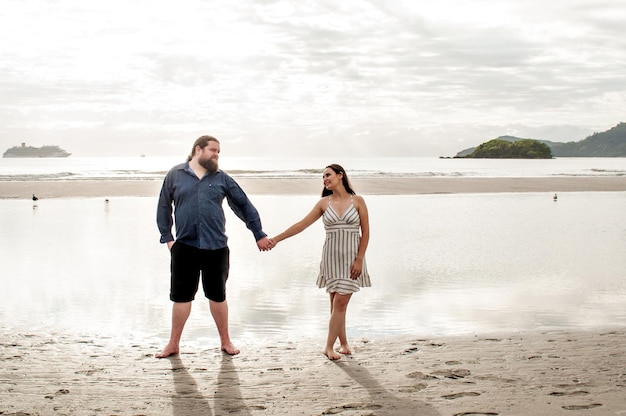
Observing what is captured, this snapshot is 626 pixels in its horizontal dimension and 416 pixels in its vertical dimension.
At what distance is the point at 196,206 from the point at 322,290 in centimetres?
333

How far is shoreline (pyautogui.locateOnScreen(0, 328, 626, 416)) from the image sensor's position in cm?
446

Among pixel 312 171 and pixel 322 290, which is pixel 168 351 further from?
pixel 312 171

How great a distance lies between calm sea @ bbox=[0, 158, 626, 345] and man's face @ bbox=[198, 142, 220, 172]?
1.68 meters

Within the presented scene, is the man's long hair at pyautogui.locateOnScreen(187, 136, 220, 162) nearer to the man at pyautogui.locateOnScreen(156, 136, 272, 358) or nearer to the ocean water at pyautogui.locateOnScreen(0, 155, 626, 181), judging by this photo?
the man at pyautogui.locateOnScreen(156, 136, 272, 358)

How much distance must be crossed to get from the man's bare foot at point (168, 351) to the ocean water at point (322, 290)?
0.56 metres

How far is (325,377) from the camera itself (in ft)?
17.1

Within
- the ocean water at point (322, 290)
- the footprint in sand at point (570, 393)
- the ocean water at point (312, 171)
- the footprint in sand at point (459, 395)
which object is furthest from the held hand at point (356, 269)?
the ocean water at point (312, 171)

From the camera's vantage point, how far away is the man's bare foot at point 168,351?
5723 mm

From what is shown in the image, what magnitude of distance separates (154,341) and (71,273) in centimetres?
440

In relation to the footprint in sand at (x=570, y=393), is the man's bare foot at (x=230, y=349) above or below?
below

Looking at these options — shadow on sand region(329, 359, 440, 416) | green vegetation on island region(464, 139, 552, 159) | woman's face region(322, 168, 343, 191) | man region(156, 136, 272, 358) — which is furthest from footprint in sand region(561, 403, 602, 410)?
green vegetation on island region(464, 139, 552, 159)

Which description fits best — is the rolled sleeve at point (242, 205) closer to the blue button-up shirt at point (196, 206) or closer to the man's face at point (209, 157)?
the blue button-up shirt at point (196, 206)

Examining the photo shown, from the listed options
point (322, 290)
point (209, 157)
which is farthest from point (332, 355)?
point (322, 290)

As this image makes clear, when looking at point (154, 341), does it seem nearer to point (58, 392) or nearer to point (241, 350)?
point (241, 350)
